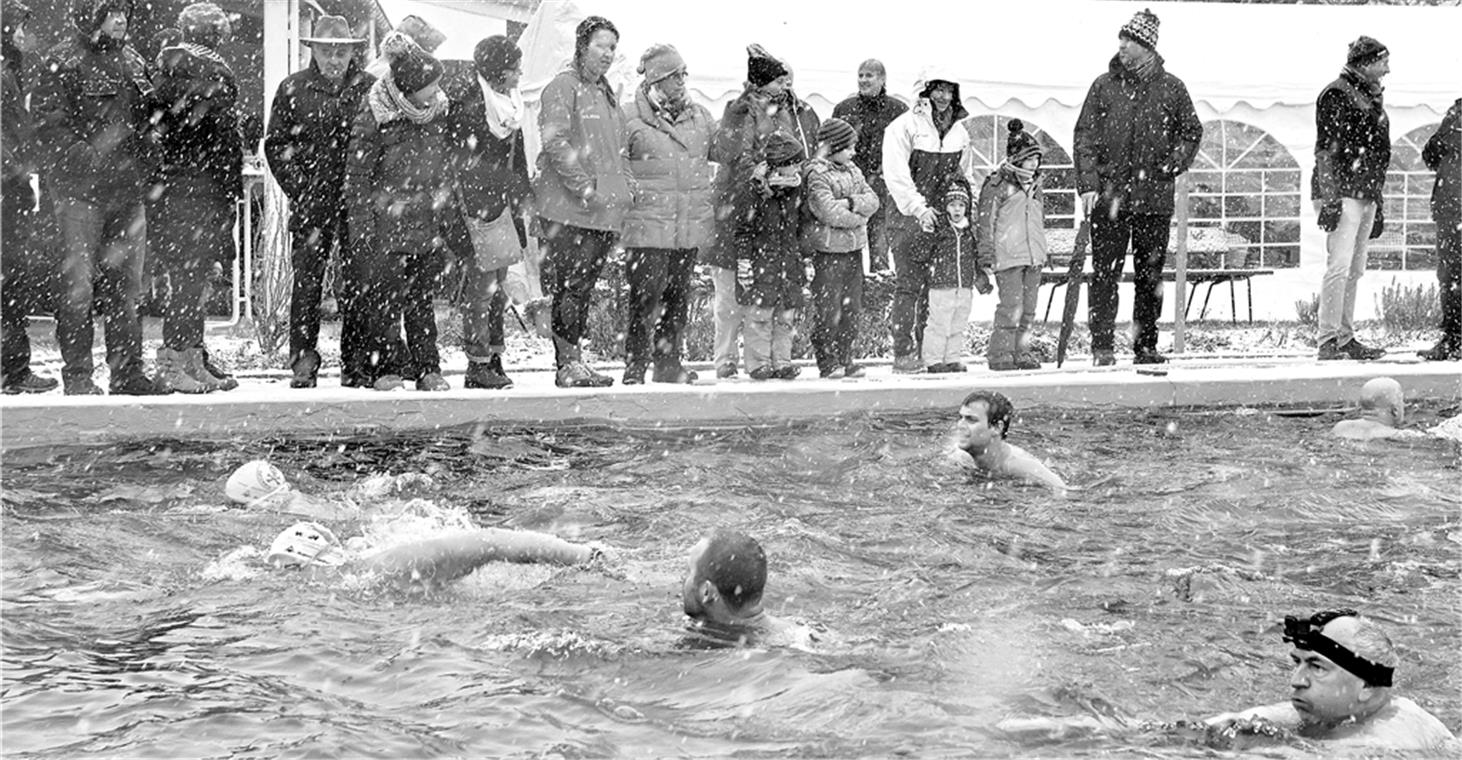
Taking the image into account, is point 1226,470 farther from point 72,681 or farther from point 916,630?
point 72,681

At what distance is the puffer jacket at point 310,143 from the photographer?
11383 mm

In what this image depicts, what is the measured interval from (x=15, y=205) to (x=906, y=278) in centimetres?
597

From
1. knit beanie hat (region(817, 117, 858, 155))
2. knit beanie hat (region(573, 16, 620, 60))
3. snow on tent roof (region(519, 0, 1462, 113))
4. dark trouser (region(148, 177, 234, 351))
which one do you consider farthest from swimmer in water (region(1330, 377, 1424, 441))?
dark trouser (region(148, 177, 234, 351))

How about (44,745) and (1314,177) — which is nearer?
(44,745)

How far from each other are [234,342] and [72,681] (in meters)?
9.69

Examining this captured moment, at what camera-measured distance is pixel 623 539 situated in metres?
8.56

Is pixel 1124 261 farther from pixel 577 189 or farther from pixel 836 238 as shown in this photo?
pixel 577 189

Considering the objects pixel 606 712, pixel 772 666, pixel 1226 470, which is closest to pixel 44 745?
pixel 606 712

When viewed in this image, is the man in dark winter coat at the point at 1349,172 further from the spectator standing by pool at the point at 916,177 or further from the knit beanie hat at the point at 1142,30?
the spectator standing by pool at the point at 916,177

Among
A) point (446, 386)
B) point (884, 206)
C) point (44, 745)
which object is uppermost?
point (884, 206)

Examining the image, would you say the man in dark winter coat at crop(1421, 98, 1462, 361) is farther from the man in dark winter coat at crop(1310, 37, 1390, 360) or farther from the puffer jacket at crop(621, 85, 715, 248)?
the puffer jacket at crop(621, 85, 715, 248)

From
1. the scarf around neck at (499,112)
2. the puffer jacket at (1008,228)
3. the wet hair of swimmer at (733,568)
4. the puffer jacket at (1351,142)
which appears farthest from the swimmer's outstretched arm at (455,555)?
the puffer jacket at (1351,142)

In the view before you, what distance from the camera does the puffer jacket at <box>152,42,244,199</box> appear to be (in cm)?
1096

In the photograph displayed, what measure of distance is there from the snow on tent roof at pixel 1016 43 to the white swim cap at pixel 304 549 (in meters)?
9.56
